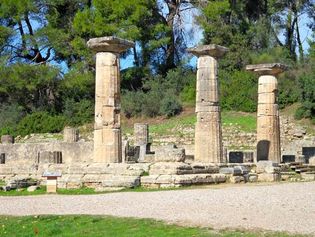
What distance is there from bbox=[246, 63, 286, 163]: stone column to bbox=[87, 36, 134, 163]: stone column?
6.94 m

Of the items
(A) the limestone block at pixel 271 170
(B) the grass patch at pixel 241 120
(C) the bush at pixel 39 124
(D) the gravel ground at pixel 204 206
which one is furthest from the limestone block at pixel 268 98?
(C) the bush at pixel 39 124

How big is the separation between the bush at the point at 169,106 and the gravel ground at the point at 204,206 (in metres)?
26.5

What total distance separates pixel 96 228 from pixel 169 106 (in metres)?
32.6

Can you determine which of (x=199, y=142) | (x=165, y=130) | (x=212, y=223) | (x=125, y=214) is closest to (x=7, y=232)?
(x=125, y=214)

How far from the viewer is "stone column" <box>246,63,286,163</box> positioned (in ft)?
81.8

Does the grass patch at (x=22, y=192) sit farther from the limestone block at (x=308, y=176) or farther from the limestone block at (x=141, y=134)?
the limestone block at (x=141, y=134)

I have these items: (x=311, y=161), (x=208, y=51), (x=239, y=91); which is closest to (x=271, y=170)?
(x=208, y=51)

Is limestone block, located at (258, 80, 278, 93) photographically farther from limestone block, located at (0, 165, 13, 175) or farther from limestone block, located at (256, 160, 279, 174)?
limestone block, located at (0, 165, 13, 175)

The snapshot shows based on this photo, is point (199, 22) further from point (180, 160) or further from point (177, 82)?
point (180, 160)

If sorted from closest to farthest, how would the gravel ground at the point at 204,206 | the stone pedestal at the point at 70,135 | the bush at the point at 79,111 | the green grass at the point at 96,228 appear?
the green grass at the point at 96,228 < the gravel ground at the point at 204,206 < the stone pedestal at the point at 70,135 < the bush at the point at 79,111

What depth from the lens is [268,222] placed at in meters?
10.0

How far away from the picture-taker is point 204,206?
12.1 metres

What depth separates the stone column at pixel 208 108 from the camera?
20.9m

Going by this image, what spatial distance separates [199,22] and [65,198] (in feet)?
108
